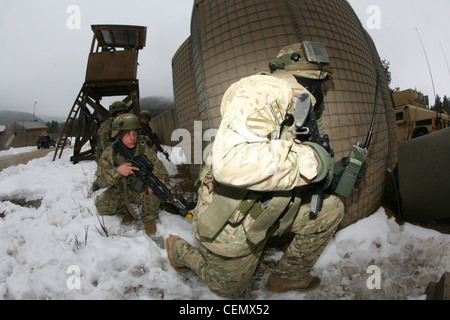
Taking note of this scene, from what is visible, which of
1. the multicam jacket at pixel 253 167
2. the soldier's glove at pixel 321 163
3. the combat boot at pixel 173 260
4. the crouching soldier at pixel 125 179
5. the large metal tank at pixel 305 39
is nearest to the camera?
the multicam jacket at pixel 253 167

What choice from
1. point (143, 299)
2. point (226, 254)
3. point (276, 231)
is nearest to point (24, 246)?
point (143, 299)

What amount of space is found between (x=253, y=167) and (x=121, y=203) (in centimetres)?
213

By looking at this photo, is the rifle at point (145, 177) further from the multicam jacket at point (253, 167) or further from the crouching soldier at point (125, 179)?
the multicam jacket at point (253, 167)

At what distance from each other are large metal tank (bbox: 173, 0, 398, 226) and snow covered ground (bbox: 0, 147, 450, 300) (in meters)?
0.38

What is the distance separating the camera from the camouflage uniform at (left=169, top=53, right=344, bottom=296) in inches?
41.7

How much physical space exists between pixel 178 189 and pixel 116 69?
387 cm

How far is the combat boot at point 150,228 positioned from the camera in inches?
91.7

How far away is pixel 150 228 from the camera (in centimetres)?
236

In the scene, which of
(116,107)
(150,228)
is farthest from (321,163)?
(116,107)

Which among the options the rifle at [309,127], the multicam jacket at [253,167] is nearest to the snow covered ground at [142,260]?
the multicam jacket at [253,167]

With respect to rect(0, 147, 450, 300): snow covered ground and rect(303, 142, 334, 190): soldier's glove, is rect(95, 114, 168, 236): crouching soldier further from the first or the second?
rect(303, 142, 334, 190): soldier's glove

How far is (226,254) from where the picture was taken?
1.42 meters

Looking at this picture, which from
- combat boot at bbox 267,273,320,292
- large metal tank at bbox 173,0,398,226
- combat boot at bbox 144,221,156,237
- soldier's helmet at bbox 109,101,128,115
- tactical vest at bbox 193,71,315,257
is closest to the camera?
tactical vest at bbox 193,71,315,257

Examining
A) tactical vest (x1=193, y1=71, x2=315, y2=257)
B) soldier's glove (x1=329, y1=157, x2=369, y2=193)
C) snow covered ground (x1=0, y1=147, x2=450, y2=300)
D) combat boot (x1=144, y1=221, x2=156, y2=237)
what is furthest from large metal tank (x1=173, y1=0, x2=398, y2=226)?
combat boot (x1=144, y1=221, x2=156, y2=237)
